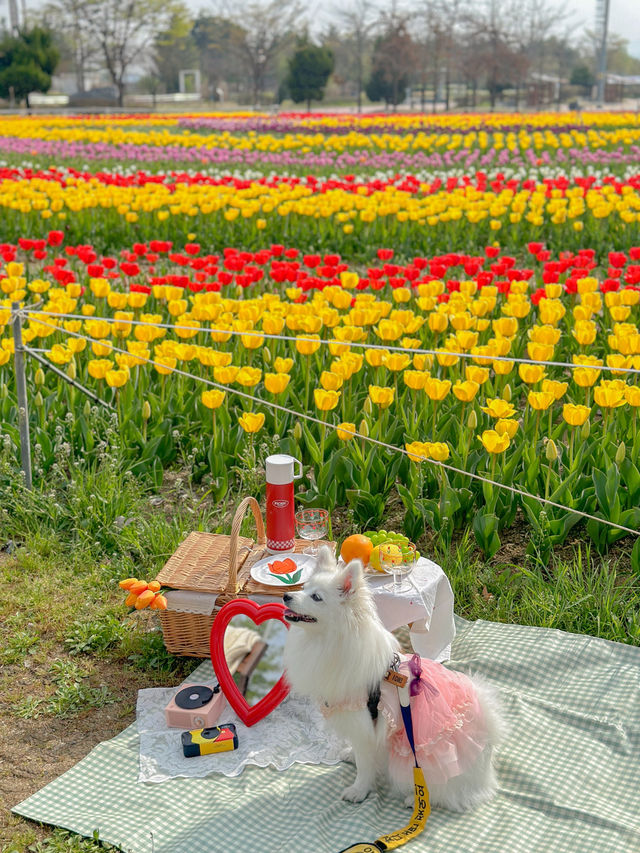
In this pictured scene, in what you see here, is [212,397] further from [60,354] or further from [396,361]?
[60,354]

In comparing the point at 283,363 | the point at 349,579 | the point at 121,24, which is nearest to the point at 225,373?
the point at 283,363

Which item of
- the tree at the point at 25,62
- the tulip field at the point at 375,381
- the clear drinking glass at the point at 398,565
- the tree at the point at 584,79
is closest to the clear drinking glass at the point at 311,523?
the clear drinking glass at the point at 398,565

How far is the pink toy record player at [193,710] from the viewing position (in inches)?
132

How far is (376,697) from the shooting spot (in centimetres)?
276

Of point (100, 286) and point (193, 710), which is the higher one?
point (100, 286)

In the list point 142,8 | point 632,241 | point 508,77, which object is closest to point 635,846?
point 632,241

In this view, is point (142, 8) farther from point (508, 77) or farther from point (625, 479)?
point (625, 479)

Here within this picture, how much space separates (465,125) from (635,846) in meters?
26.8

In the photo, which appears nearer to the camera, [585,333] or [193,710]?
[193,710]

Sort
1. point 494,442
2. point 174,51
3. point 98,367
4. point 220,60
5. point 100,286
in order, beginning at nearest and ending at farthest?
point 494,442 → point 98,367 → point 100,286 → point 174,51 → point 220,60

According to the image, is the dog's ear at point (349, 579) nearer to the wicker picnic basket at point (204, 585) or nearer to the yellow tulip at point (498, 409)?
the wicker picnic basket at point (204, 585)

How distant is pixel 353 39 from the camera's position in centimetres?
7362

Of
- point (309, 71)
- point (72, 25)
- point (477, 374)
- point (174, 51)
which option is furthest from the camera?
point (174, 51)

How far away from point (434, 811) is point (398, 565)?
2.78ft
